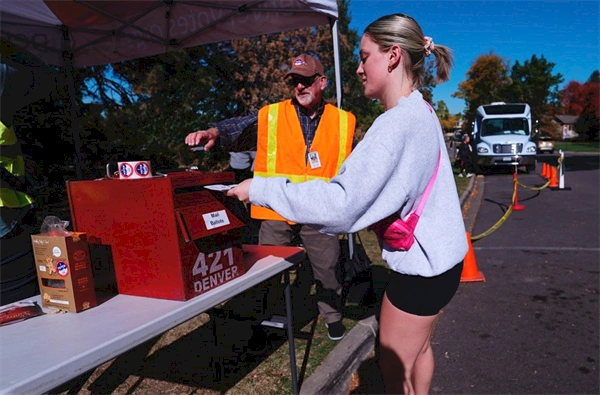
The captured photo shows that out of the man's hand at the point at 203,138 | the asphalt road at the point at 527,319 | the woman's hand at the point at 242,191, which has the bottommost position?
the asphalt road at the point at 527,319

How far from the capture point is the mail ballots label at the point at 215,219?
175cm

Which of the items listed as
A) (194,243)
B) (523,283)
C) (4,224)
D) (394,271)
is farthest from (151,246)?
(523,283)

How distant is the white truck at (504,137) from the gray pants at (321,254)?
56.3 ft

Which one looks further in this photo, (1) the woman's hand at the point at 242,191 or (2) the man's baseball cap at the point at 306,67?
(2) the man's baseball cap at the point at 306,67

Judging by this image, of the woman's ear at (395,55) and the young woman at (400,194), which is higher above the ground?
the woman's ear at (395,55)

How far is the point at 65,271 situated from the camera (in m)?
1.65

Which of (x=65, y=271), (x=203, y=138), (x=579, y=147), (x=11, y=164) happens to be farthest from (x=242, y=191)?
(x=579, y=147)

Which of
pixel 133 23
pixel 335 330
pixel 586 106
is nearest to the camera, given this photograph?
pixel 335 330

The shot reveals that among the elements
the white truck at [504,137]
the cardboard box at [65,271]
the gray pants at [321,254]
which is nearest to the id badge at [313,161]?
the gray pants at [321,254]

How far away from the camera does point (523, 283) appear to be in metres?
5.02

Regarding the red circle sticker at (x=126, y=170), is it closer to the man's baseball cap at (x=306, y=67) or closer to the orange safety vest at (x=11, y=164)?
the orange safety vest at (x=11, y=164)

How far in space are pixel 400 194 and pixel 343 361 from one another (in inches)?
79.2

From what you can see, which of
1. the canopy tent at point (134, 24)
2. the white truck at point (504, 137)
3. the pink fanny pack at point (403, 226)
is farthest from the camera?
the white truck at point (504, 137)

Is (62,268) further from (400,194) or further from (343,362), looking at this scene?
(343,362)
